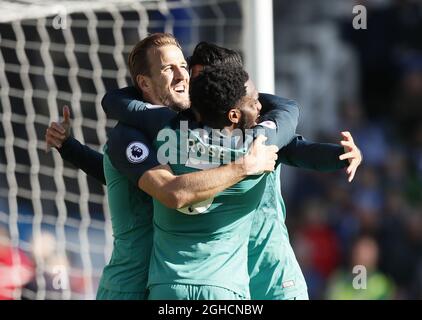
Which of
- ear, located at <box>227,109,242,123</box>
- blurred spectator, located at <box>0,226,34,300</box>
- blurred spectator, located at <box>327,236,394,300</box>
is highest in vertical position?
ear, located at <box>227,109,242,123</box>

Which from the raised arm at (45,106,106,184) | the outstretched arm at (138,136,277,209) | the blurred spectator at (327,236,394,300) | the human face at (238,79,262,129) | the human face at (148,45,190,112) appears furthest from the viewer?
the blurred spectator at (327,236,394,300)

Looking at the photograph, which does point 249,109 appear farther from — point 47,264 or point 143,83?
point 47,264

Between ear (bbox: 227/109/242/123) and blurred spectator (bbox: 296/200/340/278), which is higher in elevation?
ear (bbox: 227/109/242/123)

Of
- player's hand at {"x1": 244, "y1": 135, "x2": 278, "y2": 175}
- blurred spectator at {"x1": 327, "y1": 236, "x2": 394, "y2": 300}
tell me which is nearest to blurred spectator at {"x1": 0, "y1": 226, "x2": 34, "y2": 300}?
blurred spectator at {"x1": 327, "y1": 236, "x2": 394, "y2": 300}

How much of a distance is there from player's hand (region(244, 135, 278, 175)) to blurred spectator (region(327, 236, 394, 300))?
2899 mm

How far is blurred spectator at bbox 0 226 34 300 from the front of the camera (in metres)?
5.34

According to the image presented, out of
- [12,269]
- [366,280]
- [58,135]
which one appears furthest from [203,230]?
[366,280]

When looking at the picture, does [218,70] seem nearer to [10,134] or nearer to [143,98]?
[143,98]

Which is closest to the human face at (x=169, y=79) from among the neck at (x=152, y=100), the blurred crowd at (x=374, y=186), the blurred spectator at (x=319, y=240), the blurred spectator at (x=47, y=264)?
the neck at (x=152, y=100)

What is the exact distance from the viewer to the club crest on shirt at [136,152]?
2971mm

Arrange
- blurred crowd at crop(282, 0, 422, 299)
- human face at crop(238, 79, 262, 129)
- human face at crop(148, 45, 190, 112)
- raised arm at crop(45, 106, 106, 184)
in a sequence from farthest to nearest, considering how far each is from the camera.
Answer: blurred crowd at crop(282, 0, 422, 299)
raised arm at crop(45, 106, 106, 184)
human face at crop(148, 45, 190, 112)
human face at crop(238, 79, 262, 129)

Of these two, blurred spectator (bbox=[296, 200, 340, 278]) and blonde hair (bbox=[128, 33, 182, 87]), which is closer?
blonde hair (bbox=[128, 33, 182, 87])

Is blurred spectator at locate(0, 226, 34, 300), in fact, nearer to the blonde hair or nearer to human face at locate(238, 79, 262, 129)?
the blonde hair

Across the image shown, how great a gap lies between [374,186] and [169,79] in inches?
125
